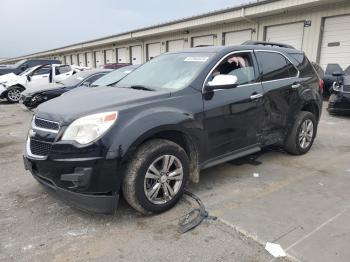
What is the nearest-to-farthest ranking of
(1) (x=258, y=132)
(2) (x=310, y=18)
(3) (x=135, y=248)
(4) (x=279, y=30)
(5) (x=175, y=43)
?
(3) (x=135, y=248) < (1) (x=258, y=132) < (2) (x=310, y=18) < (4) (x=279, y=30) < (5) (x=175, y=43)

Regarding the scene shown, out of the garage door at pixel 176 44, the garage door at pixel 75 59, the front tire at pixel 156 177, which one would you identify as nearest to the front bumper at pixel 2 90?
the garage door at pixel 176 44

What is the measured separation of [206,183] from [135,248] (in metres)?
1.61

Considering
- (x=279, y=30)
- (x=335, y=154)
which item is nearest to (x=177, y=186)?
(x=335, y=154)

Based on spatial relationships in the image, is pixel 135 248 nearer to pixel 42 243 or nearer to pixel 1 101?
pixel 42 243

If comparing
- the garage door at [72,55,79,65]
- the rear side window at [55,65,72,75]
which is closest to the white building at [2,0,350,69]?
the rear side window at [55,65,72,75]

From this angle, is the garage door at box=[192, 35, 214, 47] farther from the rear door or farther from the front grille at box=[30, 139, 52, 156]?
the front grille at box=[30, 139, 52, 156]

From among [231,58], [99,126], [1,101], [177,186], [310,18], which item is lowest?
[1,101]

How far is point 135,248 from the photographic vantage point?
2893 millimetres

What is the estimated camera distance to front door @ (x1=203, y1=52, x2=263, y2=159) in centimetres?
385

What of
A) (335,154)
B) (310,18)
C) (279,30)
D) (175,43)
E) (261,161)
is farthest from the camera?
(175,43)

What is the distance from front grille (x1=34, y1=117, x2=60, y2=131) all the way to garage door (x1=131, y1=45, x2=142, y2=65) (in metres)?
24.5

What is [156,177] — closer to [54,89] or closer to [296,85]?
[296,85]

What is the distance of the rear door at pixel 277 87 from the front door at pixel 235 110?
17 cm

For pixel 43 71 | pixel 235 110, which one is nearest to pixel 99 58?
pixel 43 71
